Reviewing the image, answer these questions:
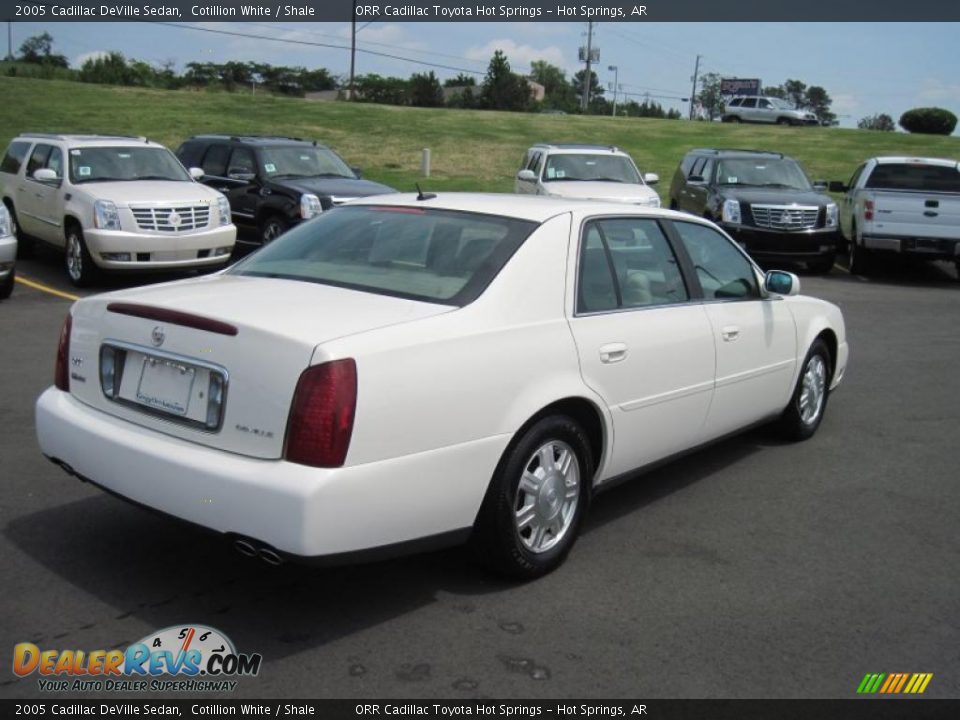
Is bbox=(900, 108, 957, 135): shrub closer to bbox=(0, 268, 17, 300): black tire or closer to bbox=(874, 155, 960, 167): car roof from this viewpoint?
bbox=(874, 155, 960, 167): car roof

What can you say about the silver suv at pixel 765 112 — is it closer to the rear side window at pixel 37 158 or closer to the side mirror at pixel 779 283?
the rear side window at pixel 37 158

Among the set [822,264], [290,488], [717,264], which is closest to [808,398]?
[717,264]

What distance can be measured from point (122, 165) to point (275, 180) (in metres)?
2.06

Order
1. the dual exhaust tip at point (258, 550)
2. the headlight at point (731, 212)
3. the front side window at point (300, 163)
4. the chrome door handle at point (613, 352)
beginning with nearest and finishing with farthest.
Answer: the dual exhaust tip at point (258, 550)
the chrome door handle at point (613, 352)
the front side window at point (300, 163)
the headlight at point (731, 212)

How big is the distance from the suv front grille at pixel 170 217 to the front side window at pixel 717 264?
319 inches

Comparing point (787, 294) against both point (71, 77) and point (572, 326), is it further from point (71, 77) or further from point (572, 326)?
point (71, 77)

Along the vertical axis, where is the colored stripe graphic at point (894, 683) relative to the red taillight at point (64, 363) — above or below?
below

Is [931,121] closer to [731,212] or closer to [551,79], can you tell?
[731,212]

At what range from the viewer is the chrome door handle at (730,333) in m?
5.39

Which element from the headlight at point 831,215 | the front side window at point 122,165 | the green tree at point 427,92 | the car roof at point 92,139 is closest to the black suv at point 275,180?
the front side window at point 122,165

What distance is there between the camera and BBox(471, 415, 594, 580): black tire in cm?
403

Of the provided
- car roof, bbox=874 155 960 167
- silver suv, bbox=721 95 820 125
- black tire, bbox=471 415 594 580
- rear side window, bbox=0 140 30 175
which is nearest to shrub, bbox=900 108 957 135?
silver suv, bbox=721 95 820 125

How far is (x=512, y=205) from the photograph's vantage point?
4.89 meters

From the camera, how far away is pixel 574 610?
4012mm
